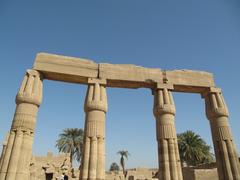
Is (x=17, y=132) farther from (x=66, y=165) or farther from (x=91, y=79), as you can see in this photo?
(x=66, y=165)

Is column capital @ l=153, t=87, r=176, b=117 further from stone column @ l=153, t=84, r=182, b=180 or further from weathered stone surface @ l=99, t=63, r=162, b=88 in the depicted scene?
weathered stone surface @ l=99, t=63, r=162, b=88

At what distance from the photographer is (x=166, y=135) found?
10.1 m

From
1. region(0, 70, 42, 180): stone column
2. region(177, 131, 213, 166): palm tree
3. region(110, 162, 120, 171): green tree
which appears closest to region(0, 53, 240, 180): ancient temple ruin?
region(0, 70, 42, 180): stone column

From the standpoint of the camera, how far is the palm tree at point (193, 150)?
27281 mm

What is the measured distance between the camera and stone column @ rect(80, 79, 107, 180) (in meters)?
8.62

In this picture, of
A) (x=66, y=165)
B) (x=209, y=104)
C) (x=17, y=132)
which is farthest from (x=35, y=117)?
(x=66, y=165)

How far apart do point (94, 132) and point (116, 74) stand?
3.39 meters

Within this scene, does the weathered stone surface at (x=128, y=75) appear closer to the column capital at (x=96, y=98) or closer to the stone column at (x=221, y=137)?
the column capital at (x=96, y=98)

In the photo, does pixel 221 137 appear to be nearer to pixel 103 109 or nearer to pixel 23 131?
pixel 103 109

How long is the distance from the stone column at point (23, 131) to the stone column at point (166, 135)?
229 inches

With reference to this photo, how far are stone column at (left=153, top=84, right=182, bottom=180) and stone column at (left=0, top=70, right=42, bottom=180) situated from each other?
19.1 feet

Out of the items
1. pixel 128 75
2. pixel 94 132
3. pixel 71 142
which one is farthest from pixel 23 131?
pixel 71 142

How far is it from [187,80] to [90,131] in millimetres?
6326

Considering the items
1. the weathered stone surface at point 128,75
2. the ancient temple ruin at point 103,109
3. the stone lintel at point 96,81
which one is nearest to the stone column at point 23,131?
the ancient temple ruin at point 103,109
